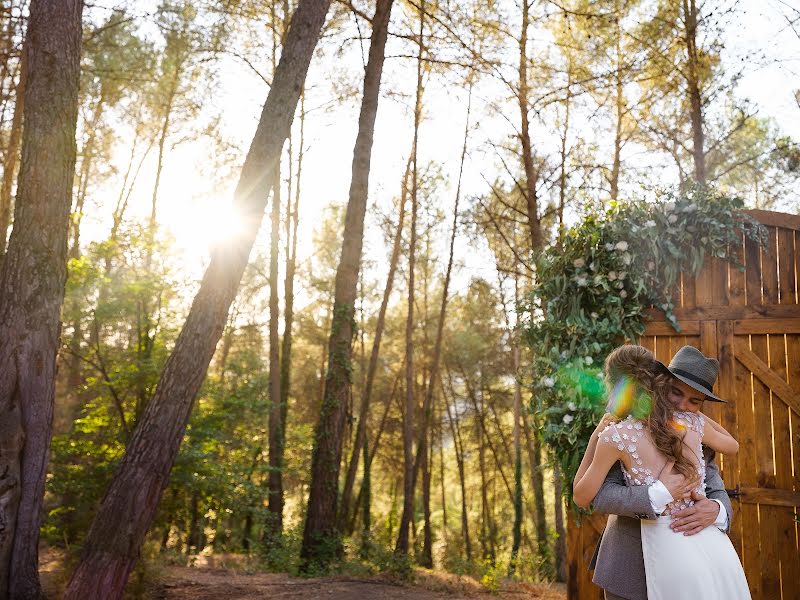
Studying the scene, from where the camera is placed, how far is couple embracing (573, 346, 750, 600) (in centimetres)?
275

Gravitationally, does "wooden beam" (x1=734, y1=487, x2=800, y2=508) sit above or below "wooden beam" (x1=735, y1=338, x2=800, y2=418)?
below

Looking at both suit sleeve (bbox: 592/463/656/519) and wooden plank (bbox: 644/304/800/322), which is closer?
suit sleeve (bbox: 592/463/656/519)

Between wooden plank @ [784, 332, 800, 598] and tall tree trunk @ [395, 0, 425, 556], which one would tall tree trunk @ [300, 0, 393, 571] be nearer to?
tall tree trunk @ [395, 0, 425, 556]

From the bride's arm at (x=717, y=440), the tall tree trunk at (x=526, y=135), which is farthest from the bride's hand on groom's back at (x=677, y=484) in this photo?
the tall tree trunk at (x=526, y=135)

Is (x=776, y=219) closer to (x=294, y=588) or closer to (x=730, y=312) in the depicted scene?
(x=730, y=312)

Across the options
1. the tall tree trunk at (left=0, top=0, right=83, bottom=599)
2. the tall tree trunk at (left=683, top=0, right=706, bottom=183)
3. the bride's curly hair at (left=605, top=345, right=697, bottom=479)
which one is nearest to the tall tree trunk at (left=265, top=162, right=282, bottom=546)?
the tall tree trunk at (left=683, top=0, right=706, bottom=183)

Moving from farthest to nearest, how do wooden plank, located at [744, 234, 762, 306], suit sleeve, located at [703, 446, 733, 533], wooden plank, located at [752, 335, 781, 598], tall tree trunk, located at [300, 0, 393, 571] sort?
tall tree trunk, located at [300, 0, 393, 571]
wooden plank, located at [744, 234, 762, 306]
wooden plank, located at [752, 335, 781, 598]
suit sleeve, located at [703, 446, 733, 533]

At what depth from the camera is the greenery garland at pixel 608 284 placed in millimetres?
5438

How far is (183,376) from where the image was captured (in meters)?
5.25

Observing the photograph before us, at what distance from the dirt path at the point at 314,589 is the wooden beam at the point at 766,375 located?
387 cm

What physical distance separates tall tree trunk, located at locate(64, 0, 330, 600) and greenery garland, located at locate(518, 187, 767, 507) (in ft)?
8.68

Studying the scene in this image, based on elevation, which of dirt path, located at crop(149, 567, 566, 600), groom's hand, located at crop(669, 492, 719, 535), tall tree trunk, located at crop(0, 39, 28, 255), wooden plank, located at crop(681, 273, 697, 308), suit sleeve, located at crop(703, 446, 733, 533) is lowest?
dirt path, located at crop(149, 567, 566, 600)

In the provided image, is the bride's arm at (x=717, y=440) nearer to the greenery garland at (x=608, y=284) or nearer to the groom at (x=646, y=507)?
the groom at (x=646, y=507)

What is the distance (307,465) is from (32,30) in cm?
1422
